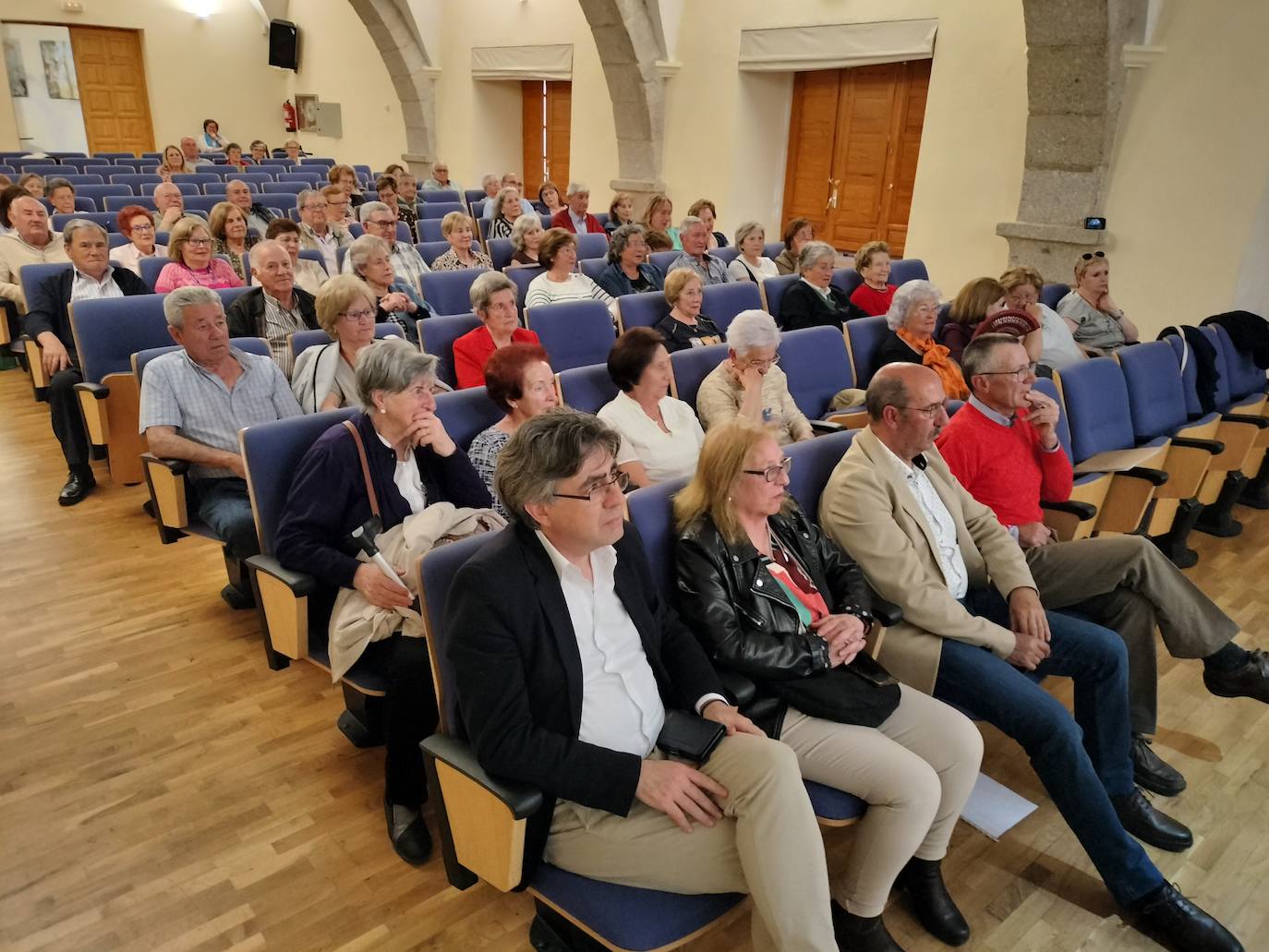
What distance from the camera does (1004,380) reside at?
264 centimetres

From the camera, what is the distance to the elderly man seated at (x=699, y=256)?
533cm

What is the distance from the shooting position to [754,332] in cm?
313

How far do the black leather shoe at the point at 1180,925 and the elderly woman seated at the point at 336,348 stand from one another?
2.69m

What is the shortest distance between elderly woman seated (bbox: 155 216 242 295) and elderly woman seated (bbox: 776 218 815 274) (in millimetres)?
3546

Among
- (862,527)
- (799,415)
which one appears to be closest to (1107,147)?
(799,415)

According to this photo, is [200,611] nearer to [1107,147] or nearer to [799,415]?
[799,415]

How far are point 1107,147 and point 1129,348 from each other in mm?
3267

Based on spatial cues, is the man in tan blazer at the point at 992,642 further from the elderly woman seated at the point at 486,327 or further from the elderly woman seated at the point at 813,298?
the elderly woman seated at the point at 813,298

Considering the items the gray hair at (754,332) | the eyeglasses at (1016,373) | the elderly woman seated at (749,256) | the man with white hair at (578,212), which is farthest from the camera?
the man with white hair at (578,212)

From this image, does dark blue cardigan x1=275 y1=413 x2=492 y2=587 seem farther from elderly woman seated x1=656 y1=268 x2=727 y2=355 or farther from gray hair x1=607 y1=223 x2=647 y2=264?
gray hair x1=607 y1=223 x2=647 y2=264

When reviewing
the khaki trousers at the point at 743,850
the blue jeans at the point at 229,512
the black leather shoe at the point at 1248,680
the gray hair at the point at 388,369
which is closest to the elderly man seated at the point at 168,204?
the blue jeans at the point at 229,512

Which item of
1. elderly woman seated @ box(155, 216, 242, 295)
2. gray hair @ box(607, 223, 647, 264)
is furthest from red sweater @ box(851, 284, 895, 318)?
elderly woman seated @ box(155, 216, 242, 295)

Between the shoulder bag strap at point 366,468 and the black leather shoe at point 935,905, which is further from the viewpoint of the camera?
the shoulder bag strap at point 366,468

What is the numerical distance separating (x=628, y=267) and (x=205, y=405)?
9.52 ft
